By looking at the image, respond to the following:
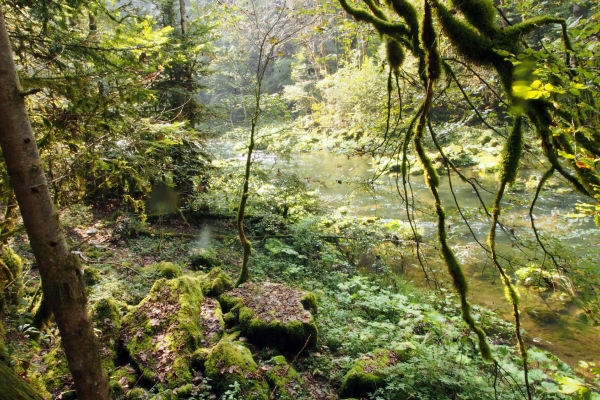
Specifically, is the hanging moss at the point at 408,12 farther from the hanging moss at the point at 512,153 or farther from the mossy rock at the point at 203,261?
the mossy rock at the point at 203,261

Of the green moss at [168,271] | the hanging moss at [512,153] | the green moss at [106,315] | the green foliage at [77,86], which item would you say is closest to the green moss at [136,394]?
the green moss at [106,315]

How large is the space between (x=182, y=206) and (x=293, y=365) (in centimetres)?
722

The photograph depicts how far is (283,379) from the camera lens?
4273mm

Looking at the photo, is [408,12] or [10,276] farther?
[10,276]

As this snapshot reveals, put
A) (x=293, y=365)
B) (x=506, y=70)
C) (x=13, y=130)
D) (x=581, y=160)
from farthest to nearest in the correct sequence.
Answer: (x=293, y=365) → (x=13, y=130) → (x=506, y=70) → (x=581, y=160)

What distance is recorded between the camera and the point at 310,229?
31.3 ft

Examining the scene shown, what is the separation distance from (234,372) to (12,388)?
2326 millimetres

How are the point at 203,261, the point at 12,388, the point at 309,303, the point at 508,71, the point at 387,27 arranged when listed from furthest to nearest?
the point at 203,261 < the point at 309,303 < the point at 387,27 < the point at 12,388 < the point at 508,71

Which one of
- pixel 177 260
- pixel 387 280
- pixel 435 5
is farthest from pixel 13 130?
pixel 387 280

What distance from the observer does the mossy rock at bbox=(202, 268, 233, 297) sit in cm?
624

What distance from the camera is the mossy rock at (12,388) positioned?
203cm

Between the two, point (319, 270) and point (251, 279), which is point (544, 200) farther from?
point (251, 279)

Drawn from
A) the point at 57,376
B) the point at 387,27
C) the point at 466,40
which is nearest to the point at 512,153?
the point at 466,40

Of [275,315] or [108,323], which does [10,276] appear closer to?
[108,323]
